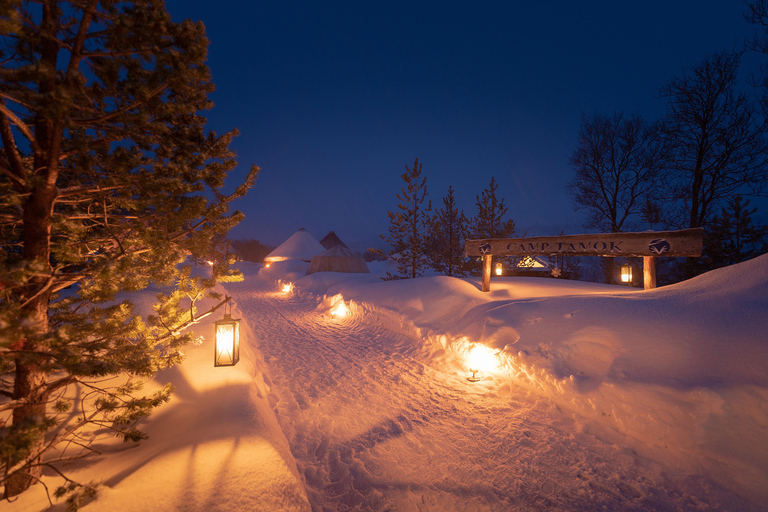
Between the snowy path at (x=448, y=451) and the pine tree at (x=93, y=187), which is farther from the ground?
the pine tree at (x=93, y=187)

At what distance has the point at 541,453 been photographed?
13.2 feet

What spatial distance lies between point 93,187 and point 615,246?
10547 millimetres

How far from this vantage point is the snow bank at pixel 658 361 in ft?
12.1

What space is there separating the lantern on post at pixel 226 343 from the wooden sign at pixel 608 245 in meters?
Answer: 8.43

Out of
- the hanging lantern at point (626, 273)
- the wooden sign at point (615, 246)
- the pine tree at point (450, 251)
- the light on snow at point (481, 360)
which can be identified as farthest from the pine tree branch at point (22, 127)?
the pine tree at point (450, 251)

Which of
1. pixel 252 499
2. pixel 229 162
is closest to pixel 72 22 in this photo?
pixel 229 162

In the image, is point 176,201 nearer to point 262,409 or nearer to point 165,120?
point 165,120

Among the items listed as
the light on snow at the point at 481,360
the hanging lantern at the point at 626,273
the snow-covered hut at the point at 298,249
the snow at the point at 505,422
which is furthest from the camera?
the snow-covered hut at the point at 298,249

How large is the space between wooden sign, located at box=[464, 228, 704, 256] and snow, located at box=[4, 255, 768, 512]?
5.13 ft

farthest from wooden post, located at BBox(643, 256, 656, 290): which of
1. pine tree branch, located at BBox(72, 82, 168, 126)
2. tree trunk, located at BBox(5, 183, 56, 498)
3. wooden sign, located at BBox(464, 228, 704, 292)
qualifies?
tree trunk, located at BBox(5, 183, 56, 498)

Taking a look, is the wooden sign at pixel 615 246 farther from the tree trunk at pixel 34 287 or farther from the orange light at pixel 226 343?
the tree trunk at pixel 34 287

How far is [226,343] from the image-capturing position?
4895mm

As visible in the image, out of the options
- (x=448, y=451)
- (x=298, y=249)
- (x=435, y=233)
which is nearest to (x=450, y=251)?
(x=435, y=233)

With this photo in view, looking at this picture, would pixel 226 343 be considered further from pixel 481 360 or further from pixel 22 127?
pixel 481 360
